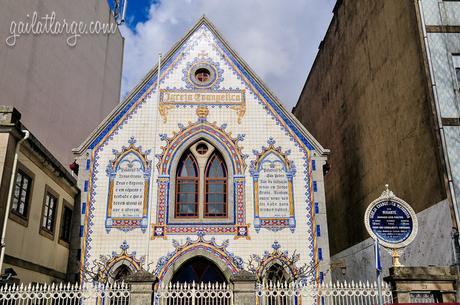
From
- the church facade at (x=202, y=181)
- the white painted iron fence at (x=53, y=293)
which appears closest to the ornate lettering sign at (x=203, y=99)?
the church facade at (x=202, y=181)

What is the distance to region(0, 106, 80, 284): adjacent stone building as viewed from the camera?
40.4 ft

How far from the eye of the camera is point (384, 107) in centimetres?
1833

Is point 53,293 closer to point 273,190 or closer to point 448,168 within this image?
point 273,190

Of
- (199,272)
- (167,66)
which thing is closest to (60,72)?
(167,66)

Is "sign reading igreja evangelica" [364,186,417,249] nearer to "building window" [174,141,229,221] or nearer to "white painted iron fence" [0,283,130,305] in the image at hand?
"white painted iron fence" [0,283,130,305]

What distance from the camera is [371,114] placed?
1973 centimetres

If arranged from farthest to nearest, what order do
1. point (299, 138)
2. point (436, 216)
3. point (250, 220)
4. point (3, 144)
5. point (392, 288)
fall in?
point (299, 138) < point (250, 220) < point (436, 216) < point (3, 144) < point (392, 288)

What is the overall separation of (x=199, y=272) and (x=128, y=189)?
3844 mm

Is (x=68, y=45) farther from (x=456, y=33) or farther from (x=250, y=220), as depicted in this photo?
(x=456, y=33)

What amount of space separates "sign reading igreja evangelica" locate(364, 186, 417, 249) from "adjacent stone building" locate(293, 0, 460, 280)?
9.56ft

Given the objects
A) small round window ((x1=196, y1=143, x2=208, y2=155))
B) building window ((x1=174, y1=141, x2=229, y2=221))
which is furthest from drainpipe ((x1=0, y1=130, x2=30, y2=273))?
small round window ((x1=196, y1=143, x2=208, y2=155))

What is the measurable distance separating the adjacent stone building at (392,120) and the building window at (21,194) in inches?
403

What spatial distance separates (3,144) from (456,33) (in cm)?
1373

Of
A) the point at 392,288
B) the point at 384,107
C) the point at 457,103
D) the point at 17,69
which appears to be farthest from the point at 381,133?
the point at 17,69
